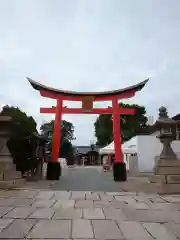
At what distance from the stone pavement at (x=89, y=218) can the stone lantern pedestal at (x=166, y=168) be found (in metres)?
1.66

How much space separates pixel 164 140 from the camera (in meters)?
10.8

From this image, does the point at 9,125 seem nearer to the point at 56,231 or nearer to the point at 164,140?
the point at 164,140

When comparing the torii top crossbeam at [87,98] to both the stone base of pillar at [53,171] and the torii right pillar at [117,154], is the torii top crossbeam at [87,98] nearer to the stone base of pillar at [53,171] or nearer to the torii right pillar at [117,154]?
the torii right pillar at [117,154]

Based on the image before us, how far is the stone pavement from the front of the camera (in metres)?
4.52

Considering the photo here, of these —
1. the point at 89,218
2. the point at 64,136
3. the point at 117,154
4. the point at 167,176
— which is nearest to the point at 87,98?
the point at 117,154

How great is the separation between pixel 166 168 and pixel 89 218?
535cm

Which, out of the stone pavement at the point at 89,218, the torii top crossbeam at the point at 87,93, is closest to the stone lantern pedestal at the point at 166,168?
the stone pavement at the point at 89,218

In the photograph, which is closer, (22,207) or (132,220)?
(132,220)

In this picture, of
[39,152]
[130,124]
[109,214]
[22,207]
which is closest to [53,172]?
[39,152]

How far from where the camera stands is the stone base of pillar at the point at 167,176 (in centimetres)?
1005

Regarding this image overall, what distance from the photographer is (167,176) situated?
1017 cm

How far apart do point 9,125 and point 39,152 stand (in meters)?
7.14

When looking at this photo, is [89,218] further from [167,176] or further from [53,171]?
[53,171]

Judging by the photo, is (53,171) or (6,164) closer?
(6,164)
